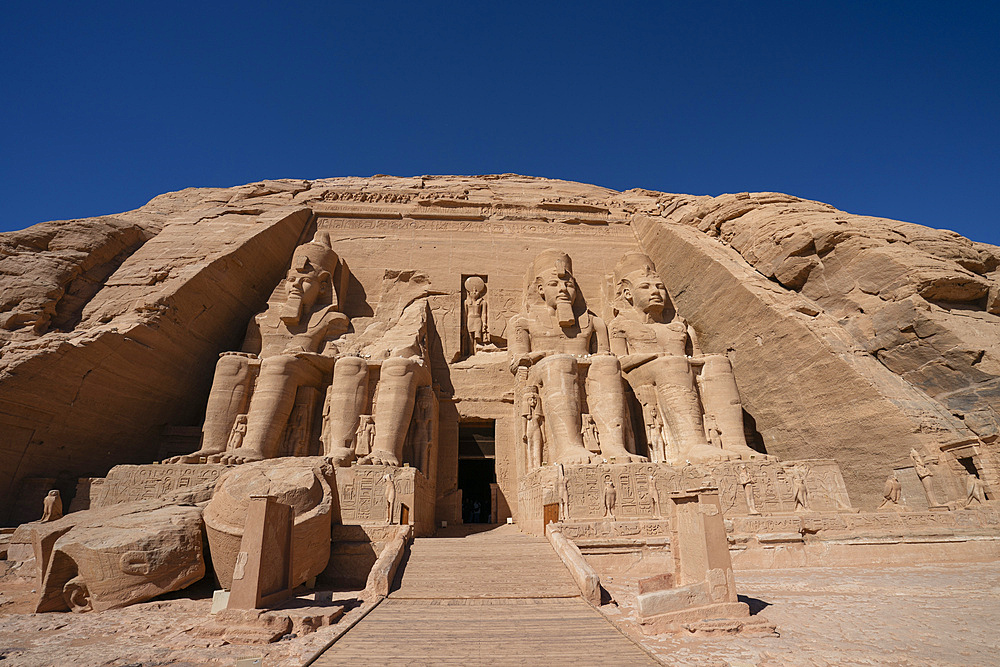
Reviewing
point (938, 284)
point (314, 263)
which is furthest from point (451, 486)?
point (938, 284)

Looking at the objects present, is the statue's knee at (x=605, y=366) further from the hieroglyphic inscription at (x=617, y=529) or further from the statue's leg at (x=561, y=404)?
the hieroglyphic inscription at (x=617, y=529)

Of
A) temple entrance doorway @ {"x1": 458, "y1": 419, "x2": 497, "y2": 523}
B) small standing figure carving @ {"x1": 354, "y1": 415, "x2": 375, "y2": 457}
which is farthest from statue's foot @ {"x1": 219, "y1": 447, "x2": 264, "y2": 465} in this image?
temple entrance doorway @ {"x1": 458, "y1": 419, "x2": 497, "y2": 523}

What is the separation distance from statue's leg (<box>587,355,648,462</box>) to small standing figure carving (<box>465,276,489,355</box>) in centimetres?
281

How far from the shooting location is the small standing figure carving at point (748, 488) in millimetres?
6328

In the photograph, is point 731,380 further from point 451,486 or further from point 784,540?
point 451,486

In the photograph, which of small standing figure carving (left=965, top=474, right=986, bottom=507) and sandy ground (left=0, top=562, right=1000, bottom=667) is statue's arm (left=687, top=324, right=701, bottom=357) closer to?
small standing figure carving (left=965, top=474, right=986, bottom=507)

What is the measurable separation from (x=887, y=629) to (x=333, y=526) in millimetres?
4636

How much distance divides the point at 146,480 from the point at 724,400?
751 centimetres

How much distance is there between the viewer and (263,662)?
288 centimetres

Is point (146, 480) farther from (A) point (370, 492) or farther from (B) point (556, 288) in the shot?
(B) point (556, 288)

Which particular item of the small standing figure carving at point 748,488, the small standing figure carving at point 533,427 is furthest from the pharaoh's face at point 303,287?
the small standing figure carving at point 748,488

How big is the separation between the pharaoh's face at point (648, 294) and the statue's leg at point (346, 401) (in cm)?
471

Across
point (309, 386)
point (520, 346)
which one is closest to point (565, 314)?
point (520, 346)

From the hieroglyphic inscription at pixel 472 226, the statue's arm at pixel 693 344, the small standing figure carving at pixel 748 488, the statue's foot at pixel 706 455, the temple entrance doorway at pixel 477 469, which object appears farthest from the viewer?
the hieroglyphic inscription at pixel 472 226
